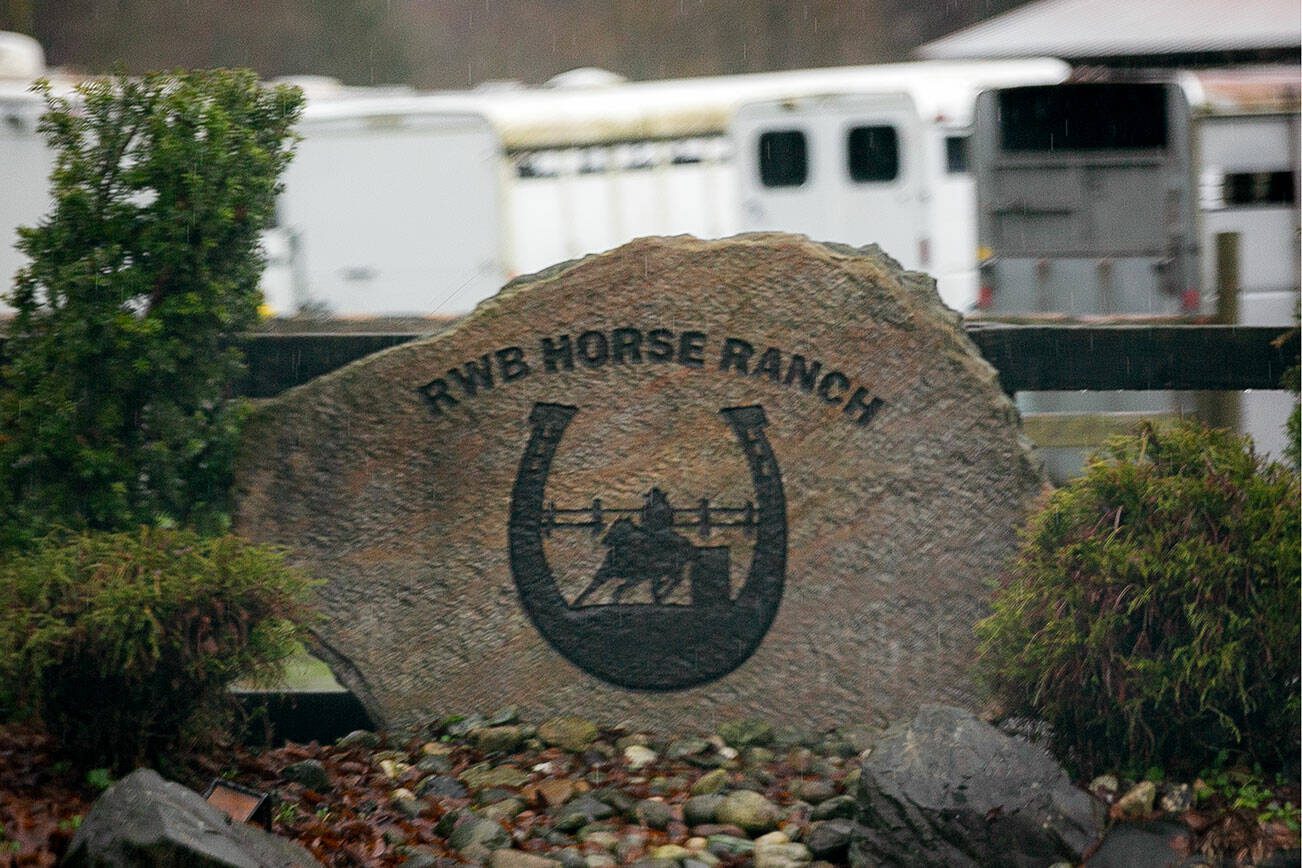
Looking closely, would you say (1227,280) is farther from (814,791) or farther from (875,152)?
(875,152)

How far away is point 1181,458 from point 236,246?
3.37m

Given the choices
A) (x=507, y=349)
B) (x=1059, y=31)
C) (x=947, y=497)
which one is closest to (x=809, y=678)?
(x=947, y=497)

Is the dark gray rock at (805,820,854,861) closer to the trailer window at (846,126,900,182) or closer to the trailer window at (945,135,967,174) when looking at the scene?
the trailer window at (846,126,900,182)

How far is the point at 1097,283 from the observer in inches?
479

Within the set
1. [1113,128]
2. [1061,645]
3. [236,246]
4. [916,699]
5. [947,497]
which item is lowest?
[916,699]

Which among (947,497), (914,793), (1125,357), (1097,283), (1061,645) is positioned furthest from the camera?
(1097,283)

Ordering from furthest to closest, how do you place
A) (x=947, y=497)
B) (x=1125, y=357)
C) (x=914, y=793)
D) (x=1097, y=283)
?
(x=1097, y=283) → (x=1125, y=357) → (x=947, y=497) → (x=914, y=793)

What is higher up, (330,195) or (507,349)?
(330,195)

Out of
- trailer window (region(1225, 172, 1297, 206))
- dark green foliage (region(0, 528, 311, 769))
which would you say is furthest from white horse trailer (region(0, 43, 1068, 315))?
dark green foliage (region(0, 528, 311, 769))

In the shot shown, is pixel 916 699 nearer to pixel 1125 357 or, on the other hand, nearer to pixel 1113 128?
pixel 1125 357

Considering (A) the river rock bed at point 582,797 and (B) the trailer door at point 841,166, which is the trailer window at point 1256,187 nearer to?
(B) the trailer door at point 841,166

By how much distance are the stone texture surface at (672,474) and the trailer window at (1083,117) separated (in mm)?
7232

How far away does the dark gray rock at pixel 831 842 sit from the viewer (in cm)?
468

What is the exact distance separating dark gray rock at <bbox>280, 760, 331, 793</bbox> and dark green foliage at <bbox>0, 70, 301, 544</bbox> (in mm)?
1067
